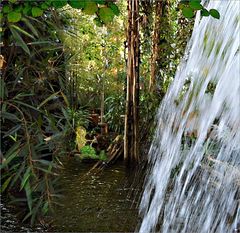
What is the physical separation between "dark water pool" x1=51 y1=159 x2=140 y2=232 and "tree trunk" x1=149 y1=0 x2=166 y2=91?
1.77 m

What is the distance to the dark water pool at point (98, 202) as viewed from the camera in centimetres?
337

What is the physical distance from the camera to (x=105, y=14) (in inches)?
43.1

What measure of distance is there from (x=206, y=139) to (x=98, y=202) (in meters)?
1.35

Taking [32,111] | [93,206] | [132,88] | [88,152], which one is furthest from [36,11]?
[88,152]

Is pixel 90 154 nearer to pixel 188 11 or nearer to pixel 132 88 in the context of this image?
pixel 132 88

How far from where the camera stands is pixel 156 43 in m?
6.67

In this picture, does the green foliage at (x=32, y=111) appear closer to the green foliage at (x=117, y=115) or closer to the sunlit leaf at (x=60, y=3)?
the sunlit leaf at (x=60, y=3)

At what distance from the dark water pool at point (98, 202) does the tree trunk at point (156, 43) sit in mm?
1768

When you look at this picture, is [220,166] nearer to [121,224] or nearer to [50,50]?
[121,224]

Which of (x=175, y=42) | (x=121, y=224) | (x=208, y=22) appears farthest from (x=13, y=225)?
(x=175, y=42)

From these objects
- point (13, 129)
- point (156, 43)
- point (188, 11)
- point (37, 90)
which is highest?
point (156, 43)

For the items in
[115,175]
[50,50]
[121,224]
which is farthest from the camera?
[115,175]

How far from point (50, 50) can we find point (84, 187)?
9.00 ft

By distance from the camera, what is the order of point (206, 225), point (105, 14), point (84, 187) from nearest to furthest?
point (105, 14)
point (206, 225)
point (84, 187)
